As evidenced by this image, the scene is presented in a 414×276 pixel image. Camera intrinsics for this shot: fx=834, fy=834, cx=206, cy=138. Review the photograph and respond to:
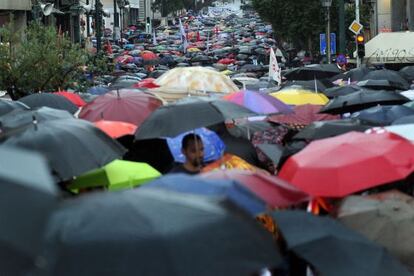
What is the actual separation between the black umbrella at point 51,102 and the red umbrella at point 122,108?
1.01 meters

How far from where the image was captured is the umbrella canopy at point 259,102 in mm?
9609

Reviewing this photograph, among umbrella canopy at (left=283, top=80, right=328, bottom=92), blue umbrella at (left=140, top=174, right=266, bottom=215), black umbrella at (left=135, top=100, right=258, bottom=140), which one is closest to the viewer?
blue umbrella at (left=140, top=174, right=266, bottom=215)

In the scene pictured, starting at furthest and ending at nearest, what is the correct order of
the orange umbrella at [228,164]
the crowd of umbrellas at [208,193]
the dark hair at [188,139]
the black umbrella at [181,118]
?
the black umbrella at [181,118] → the dark hair at [188,139] → the orange umbrella at [228,164] → the crowd of umbrellas at [208,193]

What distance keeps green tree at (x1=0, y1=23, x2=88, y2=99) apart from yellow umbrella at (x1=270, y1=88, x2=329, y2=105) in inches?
203

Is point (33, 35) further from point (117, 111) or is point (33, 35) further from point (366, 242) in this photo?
point (366, 242)

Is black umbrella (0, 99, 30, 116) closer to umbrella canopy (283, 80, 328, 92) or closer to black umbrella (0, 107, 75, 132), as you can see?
black umbrella (0, 107, 75, 132)

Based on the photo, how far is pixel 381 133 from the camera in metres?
6.35

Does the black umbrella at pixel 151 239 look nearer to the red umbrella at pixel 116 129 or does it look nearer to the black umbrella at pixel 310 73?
the red umbrella at pixel 116 129

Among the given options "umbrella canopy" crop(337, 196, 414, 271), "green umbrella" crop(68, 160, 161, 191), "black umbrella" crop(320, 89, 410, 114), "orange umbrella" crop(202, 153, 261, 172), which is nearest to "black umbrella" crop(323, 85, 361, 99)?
"black umbrella" crop(320, 89, 410, 114)

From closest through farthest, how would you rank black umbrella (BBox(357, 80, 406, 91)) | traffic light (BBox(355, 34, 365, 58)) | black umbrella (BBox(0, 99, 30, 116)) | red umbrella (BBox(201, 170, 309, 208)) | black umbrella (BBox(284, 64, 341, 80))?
red umbrella (BBox(201, 170, 309, 208)) → black umbrella (BBox(0, 99, 30, 116)) → black umbrella (BBox(357, 80, 406, 91)) → black umbrella (BBox(284, 64, 341, 80)) → traffic light (BBox(355, 34, 365, 58))

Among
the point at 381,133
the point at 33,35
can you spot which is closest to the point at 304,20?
the point at 33,35

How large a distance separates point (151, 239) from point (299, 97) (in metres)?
9.88

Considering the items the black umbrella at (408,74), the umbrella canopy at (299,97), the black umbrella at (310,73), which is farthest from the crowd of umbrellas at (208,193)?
the black umbrella at (310,73)

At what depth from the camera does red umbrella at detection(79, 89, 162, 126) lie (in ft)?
33.2
